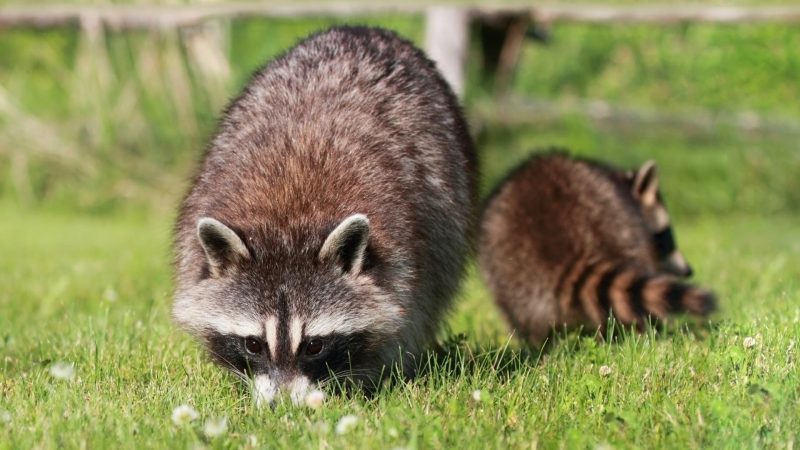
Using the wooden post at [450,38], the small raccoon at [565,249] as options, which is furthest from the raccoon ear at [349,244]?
the wooden post at [450,38]

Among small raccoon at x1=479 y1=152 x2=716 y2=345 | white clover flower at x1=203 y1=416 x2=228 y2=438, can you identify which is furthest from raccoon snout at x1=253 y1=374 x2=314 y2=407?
small raccoon at x1=479 y1=152 x2=716 y2=345

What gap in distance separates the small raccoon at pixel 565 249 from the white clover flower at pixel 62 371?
2.63 meters

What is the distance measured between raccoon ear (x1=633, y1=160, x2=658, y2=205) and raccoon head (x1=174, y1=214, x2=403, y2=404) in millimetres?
3038

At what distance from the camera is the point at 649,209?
6.92m

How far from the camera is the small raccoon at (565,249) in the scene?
5.67 metres

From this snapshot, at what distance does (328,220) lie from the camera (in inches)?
169

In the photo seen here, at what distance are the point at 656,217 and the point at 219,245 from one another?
3626mm

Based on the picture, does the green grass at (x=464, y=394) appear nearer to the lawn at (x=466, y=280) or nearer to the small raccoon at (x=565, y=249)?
the lawn at (x=466, y=280)

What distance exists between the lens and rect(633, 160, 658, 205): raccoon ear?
6.90 meters

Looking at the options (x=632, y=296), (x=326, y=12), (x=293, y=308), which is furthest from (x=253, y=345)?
(x=326, y=12)

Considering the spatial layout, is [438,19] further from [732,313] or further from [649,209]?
[732,313]

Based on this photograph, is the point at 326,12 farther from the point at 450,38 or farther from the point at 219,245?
the point at 219,245

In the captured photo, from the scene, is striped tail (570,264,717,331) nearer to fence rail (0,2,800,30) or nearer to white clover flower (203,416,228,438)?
white clover flower (203,416,228,438)

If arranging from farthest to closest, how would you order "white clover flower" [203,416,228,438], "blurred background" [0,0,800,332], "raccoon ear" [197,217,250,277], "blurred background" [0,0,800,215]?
"blurred background" [0,0,800,215] → "blurred background" [0,0,800,332] → "raccoon ear" [197,217,250,277] → "white clover flower" [203,416,228,438]
